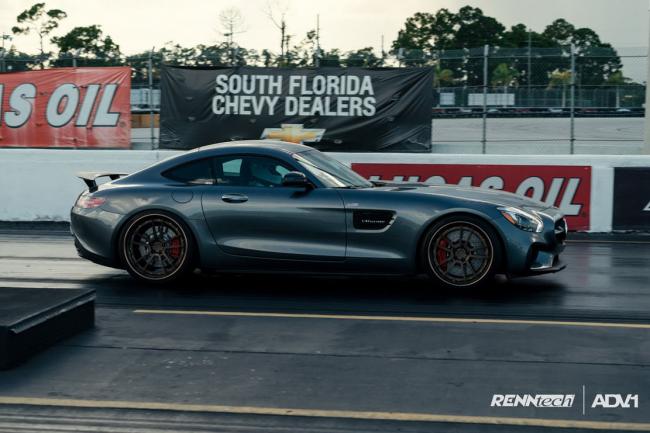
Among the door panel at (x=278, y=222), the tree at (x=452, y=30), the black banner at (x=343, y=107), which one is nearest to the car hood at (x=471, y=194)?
the door panel at (x=278, y=222)

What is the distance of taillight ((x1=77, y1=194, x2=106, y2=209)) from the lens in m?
9.46

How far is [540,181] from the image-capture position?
13891mm

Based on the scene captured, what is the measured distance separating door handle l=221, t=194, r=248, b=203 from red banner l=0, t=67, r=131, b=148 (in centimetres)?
912

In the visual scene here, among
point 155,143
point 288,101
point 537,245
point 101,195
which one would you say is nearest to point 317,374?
point 537,245

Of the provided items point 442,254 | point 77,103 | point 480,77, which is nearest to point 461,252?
point 442,254

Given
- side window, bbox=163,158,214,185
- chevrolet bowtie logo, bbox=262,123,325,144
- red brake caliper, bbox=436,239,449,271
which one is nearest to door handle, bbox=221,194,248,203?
side window, bbox=163,158,214,185

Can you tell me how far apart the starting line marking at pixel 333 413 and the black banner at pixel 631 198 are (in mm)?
9033

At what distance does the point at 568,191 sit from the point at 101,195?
279 inches

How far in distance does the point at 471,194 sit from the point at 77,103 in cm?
1073

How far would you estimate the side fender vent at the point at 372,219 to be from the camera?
877 cm

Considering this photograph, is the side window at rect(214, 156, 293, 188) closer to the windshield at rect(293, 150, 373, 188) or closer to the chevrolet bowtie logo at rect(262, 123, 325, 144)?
the windshield at rect(293, 150, 373, 188)

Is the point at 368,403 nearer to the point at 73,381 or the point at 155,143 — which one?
the point at 73,381

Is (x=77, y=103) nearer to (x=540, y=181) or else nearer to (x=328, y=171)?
(x=540, y=181)

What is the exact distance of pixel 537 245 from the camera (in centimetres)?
874
